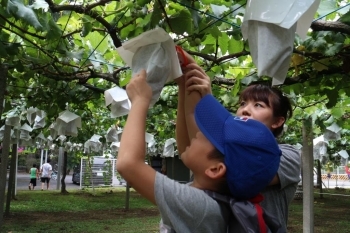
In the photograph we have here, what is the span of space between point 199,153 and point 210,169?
0.06 metres

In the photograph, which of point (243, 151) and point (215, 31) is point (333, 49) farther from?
point (243, 151)

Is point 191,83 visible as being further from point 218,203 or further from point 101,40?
point 101,40

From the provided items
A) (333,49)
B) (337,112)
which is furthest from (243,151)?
(337,112)

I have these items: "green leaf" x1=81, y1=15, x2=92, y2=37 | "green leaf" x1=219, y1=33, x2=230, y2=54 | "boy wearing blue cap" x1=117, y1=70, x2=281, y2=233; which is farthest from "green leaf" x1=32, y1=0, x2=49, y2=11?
"boy wearing blue cap" x1=117, y1=70, x2=281, y2=233

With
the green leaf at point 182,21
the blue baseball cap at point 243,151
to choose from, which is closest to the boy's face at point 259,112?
the blue baseball cap at point 243,151

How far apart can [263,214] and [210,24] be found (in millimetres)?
1471

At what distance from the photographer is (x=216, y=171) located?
3.87ft

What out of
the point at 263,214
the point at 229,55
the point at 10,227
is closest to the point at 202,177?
the point at 263,214

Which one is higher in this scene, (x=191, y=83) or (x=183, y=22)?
(x=183, y=22)

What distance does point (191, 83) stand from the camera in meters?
1.45

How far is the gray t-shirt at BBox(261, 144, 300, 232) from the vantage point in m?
1.44

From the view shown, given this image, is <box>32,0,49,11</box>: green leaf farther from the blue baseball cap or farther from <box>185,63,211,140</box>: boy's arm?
the blue baseball cap

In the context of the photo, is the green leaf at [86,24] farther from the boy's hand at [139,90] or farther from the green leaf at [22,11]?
the boy's hand at [139,90]

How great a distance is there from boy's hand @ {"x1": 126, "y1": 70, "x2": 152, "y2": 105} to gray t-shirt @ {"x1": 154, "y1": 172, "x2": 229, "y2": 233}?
23cm
